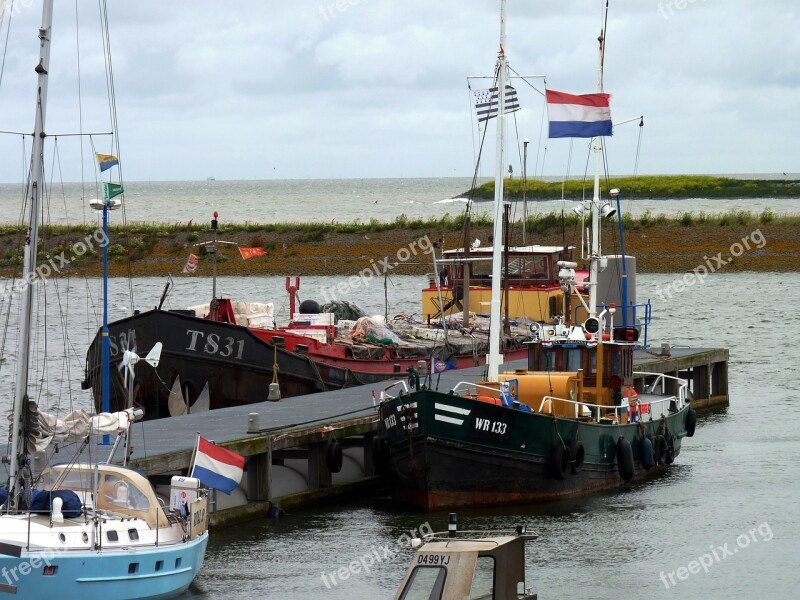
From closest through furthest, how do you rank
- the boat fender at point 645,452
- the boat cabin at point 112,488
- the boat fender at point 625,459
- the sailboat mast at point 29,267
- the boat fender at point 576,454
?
the sailboat mast at point 29,267, the boat cabin at point 112,488, the boat fender at point 576,454, the boat fender at point 625,459, the boat fender at point 645,452

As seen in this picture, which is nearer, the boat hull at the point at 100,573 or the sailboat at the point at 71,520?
the boat hull at the point at 100,573

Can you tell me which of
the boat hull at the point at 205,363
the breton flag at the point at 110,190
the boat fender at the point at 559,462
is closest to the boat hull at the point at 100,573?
the breton flag at the point at 110,190

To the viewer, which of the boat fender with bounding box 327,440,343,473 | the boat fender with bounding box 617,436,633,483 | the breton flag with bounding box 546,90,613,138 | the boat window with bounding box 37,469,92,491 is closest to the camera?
the boat window with bounding box 37,469,92,491

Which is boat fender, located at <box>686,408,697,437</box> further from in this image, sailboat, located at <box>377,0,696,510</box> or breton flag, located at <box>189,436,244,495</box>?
breton flag, located at <box>189,436,244,495</box>

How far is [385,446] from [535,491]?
2.85 meters

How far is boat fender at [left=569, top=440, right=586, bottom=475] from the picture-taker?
2445 cm

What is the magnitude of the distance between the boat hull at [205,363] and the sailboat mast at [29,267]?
14.4m

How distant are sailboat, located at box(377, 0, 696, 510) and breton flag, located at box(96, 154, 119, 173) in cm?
640

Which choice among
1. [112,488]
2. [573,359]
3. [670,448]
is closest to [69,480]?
[112,488]

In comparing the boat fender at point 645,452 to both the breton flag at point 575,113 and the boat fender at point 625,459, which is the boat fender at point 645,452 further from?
the breton flag at point 575,113

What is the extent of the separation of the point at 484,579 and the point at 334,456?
1149cm

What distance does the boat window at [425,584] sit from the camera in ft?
43.5

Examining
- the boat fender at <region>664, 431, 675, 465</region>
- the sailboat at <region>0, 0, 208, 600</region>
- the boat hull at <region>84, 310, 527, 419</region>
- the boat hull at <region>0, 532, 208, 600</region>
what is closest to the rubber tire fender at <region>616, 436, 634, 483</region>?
the boat fender at <region>664, 431, 675, 465</region>

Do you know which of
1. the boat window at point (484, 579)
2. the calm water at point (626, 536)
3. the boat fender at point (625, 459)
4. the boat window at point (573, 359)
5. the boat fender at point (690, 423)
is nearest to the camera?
the boat window at point (484, 579)
